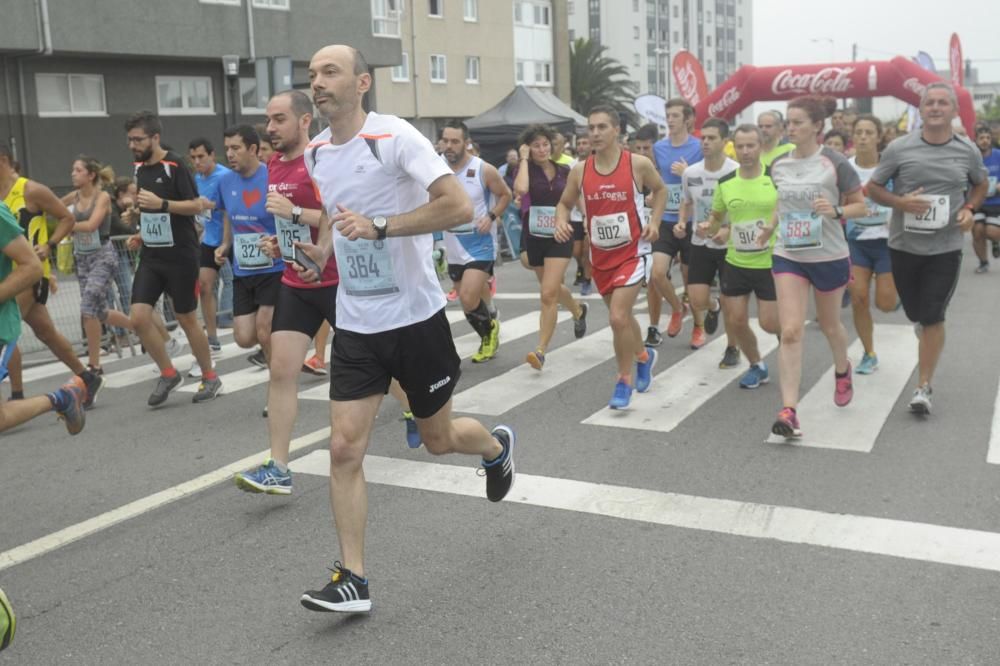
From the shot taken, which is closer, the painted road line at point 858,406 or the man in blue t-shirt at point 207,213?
the painted road line at point 858,406

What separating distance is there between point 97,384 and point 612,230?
3487 millimetres

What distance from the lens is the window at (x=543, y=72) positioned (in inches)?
2350

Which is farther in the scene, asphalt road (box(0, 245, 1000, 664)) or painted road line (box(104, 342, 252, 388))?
painted road line (box(104, 342, 252, 388))

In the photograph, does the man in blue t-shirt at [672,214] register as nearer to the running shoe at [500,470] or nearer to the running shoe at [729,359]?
the running shoe at [729,359]

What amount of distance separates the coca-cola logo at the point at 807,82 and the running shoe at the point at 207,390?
13.9 meters

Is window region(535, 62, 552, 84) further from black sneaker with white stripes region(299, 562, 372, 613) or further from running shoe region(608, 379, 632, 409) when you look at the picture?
black sneaker with white stripes region(299, 562, 372, 613)

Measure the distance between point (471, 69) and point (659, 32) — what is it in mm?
51013

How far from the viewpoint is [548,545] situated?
460 centimetres

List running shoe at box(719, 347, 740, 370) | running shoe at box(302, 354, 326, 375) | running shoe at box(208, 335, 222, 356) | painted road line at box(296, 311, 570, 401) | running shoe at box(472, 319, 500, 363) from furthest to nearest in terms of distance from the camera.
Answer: running shoe at box(208, 335, 222, 356) < painted road line at box(296, 311, 570, 401) < running shoe at box(472, 319, 500, 363) < running shoe at box(302, 354, 326, 375) < running shoe at box(719, 347, 740, 370)

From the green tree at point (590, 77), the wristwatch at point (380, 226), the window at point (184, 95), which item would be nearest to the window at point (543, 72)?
the green tree at point (590, 77)

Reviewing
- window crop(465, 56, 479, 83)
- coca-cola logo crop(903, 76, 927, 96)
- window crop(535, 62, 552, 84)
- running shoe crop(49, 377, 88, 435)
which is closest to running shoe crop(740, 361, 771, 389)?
running shoe crop(49, 377, 88, 435)

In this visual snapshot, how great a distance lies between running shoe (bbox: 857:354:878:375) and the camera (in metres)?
8.18

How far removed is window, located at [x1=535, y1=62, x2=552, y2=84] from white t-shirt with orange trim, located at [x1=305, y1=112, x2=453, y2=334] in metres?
57.3

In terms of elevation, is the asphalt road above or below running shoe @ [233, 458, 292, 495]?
below
